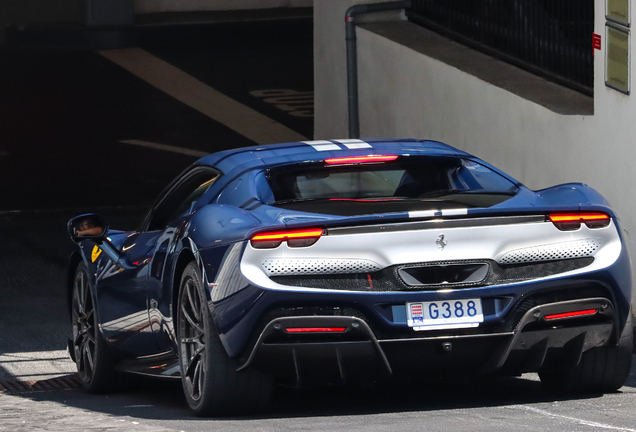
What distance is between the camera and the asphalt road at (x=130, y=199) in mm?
5910

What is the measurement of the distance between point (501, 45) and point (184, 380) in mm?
7073

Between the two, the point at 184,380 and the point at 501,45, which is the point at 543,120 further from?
the point at 184,380

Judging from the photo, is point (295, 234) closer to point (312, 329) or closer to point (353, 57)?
point (312, 329)

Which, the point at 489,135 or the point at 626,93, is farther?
the point at 489,135

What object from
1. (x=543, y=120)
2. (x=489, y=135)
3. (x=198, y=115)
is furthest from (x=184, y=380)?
(x=198, y=115)

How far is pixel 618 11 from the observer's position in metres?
8.91

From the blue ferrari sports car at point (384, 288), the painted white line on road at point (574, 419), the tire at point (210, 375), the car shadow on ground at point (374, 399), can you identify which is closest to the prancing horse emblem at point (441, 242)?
the blue ferrari sports car at point (384, 288)

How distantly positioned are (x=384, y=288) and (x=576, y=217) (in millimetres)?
947

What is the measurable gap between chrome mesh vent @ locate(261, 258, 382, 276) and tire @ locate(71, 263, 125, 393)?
2.33m

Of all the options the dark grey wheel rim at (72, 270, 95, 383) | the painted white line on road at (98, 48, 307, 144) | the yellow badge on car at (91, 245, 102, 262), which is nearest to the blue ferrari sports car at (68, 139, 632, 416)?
the yellow badge on car at (91, 245, 102, 262)

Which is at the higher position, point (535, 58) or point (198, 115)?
point (535, 58)

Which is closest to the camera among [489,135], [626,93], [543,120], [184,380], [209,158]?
[184,380]

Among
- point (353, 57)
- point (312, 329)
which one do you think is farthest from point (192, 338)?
point (353, 57)

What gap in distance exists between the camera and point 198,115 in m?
20.1
